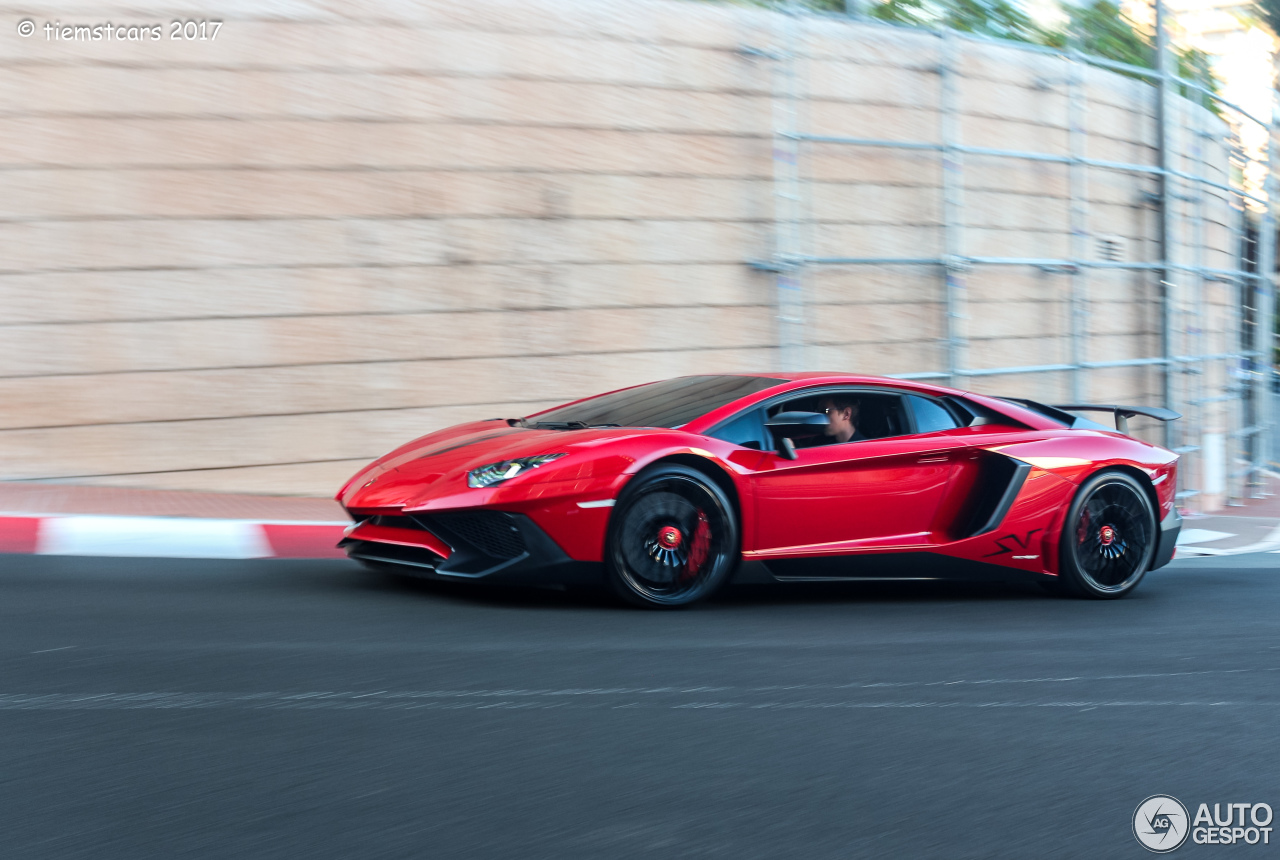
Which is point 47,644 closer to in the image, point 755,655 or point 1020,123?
point 755,655

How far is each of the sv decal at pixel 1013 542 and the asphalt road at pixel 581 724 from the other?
1.77 feet

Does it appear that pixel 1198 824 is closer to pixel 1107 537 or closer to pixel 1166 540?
pixel 1107 537

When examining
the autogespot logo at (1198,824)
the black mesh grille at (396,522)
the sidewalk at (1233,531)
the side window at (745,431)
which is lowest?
the sidewalk at (1233,531)

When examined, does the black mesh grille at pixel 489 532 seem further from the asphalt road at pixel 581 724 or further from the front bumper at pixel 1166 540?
the front bumper at pixel 1166 540

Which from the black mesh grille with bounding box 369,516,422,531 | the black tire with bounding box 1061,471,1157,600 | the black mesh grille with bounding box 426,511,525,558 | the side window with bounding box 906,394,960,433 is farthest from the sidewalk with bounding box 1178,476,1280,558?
the black mesh grille with bounding box 369,516,422,531

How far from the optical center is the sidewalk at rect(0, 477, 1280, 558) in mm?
7129

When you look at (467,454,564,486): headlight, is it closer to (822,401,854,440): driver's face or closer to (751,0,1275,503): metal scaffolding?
(822,401,854,440): driver's face

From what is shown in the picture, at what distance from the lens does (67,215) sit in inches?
347

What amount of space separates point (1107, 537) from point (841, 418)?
1.70 metres

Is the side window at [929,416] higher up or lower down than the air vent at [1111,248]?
lower down

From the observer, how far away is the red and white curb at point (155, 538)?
7.05 metres

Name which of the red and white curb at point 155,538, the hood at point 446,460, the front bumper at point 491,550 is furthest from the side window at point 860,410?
the red and white curb at point 155,538

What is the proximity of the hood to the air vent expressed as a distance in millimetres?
9304

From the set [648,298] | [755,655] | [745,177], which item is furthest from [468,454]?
[745,177]
